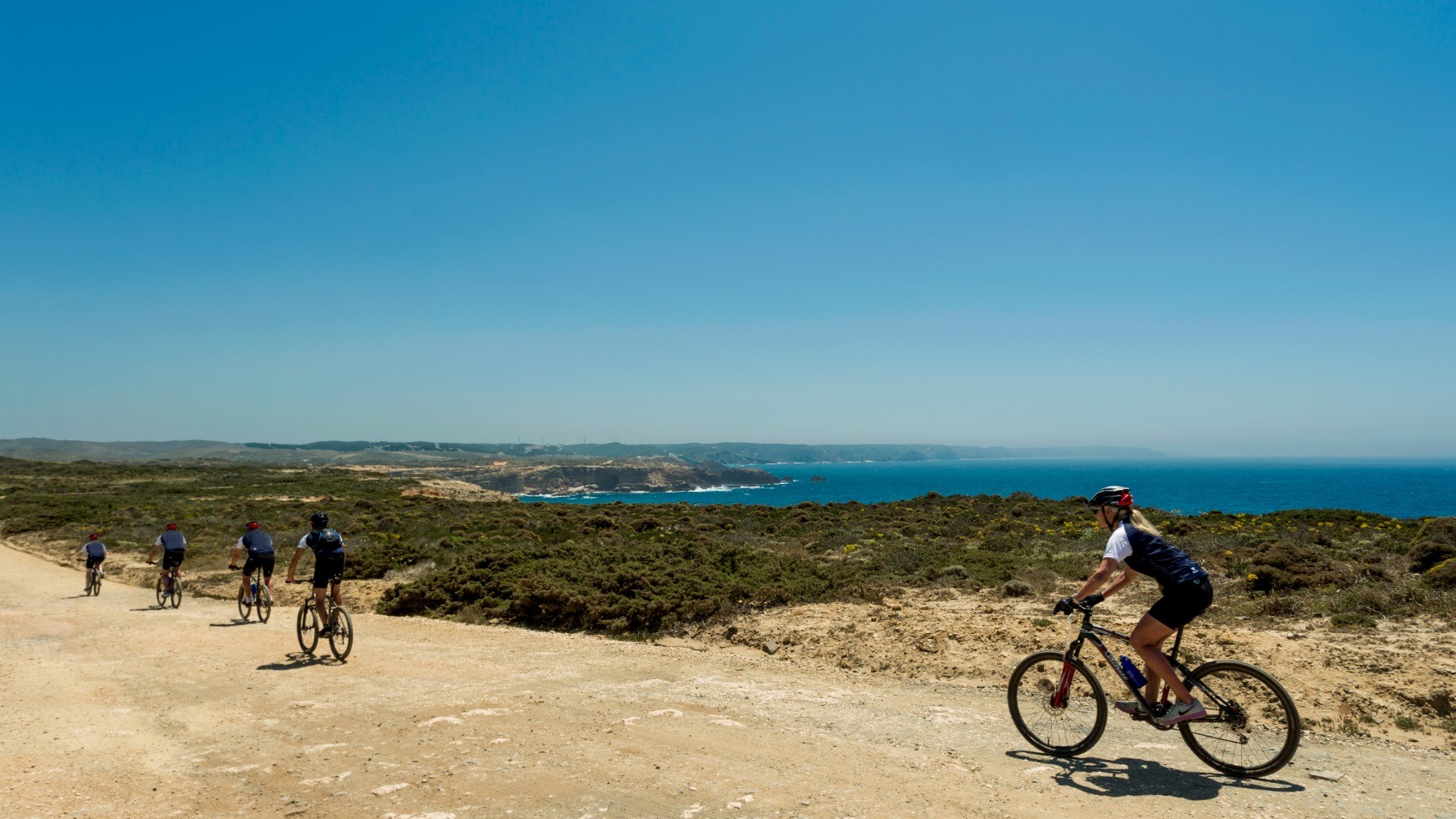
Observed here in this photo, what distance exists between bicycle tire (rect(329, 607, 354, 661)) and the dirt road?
0.88 ft

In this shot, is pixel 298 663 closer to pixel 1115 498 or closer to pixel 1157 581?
pixel 1115 498

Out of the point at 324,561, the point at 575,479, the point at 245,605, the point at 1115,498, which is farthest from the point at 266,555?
the point at 575,479

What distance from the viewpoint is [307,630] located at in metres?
12.5

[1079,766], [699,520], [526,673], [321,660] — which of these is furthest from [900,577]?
[699,520]

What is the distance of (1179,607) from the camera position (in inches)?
244

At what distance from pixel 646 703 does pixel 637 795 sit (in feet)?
10.0

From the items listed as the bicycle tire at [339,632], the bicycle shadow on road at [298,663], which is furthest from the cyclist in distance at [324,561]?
the bicycle shadow on road at [298,663]

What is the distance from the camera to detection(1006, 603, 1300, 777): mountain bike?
6.25 metres

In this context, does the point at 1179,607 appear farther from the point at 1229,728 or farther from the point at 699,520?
the point at 699,520

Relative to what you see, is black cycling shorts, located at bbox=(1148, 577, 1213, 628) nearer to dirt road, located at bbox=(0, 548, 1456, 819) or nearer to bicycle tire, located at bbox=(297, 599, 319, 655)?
dirt road, located at bbox=(0, 548, 1456, 819)

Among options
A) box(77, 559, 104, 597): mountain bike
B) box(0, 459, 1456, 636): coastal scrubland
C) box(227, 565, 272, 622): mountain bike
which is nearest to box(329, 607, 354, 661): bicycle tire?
box(0, 459, 1456, 636): coastal scrubland

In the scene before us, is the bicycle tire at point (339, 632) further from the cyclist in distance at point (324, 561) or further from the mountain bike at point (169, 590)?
the mountain bike at point (169, 590)

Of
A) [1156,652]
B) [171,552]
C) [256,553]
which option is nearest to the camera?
[1156,652]

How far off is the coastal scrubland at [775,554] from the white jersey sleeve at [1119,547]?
8.14 metres
